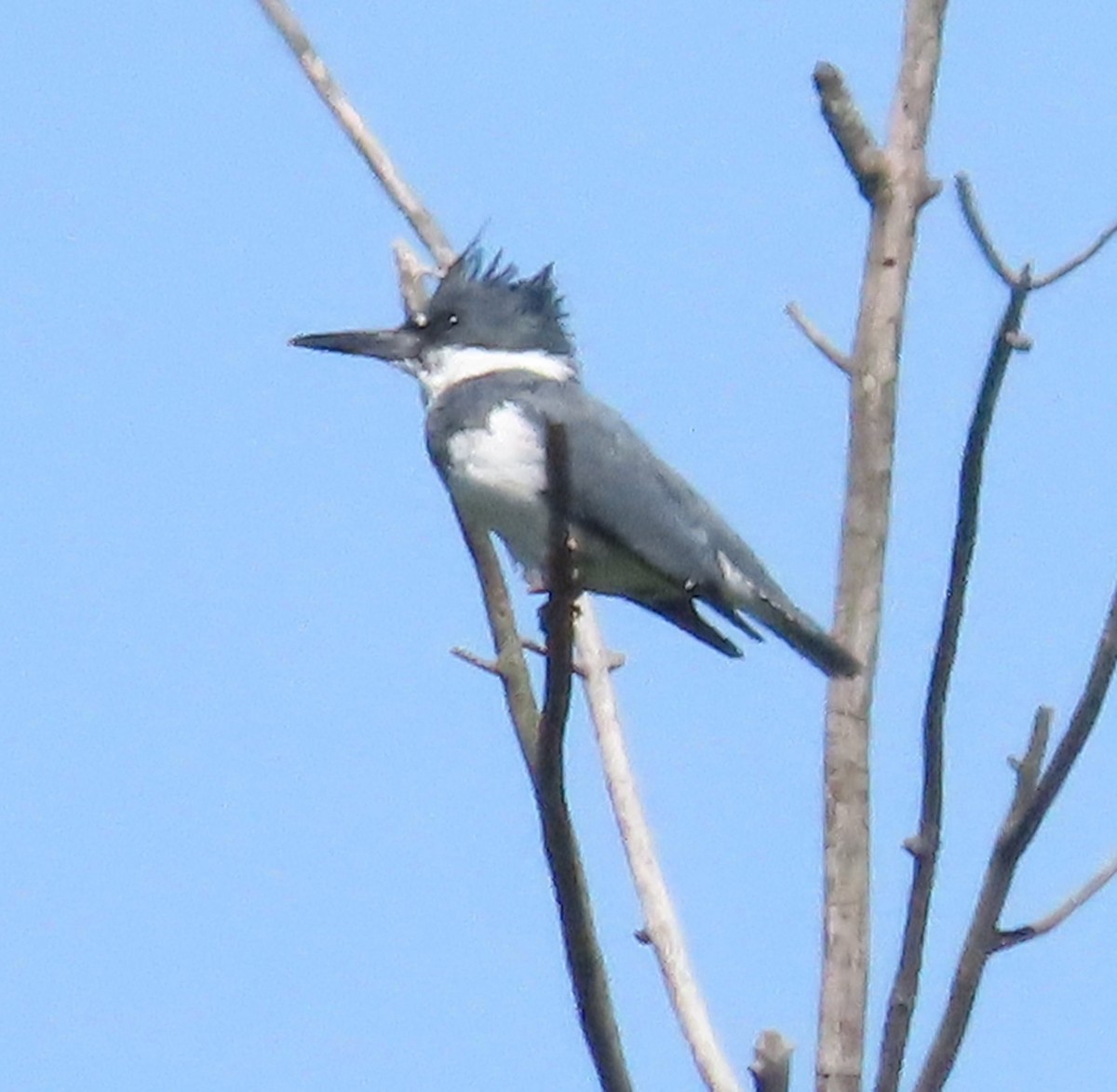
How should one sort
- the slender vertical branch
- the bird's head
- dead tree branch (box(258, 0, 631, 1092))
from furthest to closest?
1. the bird's head
2. the slender vertical branch
3. dead tree branch (box(258, 0, 631, 1092))

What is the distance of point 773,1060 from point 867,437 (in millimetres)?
990

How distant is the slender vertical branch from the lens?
2.52 m

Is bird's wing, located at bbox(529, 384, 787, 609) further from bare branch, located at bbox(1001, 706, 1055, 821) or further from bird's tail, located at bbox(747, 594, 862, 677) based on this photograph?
bare branch, located at bbox(1001, 706, 1055, 821)

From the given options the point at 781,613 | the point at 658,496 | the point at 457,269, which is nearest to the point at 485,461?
the point at 658,496

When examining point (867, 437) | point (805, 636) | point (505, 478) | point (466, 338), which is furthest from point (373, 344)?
point (867, 437)

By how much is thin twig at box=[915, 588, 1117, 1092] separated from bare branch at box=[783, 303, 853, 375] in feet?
2.54

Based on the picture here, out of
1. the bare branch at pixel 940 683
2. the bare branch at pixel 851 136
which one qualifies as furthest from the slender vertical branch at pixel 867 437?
the bare branch at pixel 940 683

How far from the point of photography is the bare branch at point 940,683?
86.0 inches

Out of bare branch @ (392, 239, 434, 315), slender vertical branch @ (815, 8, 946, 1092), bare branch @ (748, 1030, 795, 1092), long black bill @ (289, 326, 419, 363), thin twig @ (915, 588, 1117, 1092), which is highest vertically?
long black bill @ (289, 326, 419, 363)

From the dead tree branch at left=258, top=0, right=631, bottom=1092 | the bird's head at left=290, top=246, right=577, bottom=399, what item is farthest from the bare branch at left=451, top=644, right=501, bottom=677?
the bird's head at left=290, top=246, right=577, bottom=399

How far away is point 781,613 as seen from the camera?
12.3 ft

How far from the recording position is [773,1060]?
197 centimetres

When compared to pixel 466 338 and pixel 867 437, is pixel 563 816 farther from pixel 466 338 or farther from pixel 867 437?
pixel 466 338

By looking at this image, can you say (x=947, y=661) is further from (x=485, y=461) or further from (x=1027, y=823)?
(x=485, y=461)
